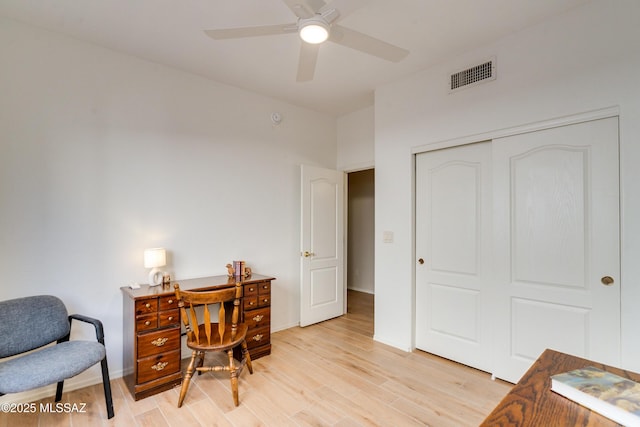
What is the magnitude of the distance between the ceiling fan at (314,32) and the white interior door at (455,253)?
1.31 meters

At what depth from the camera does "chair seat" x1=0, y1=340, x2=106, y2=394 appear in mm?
1750

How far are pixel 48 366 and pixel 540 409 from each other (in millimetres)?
2554

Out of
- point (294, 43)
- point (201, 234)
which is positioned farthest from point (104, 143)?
point (294, 43)

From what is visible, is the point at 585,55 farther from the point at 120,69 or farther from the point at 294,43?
the point at 120,69

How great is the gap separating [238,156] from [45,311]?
2.20 m

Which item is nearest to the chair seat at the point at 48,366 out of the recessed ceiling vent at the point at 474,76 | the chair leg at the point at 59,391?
the chair leg at the point at 59,391

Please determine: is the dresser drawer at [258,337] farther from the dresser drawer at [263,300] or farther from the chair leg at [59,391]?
the chair leg at [59,391]

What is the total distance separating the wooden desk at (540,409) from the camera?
→ 2.72 ft

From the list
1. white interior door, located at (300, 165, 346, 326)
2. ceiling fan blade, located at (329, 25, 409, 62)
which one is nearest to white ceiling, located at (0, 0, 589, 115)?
ceiling fan blade, located at (329, 25, 409, 62)

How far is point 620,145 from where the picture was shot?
6.79ft

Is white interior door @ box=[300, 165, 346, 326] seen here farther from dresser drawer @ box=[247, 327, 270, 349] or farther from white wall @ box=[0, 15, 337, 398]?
dresser drawer @ box=[247, 327, 270, 349]

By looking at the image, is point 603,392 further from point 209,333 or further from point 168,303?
point 168,303

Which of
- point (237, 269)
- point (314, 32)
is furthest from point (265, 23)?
point (237, 269)

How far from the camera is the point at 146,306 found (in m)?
2.41
